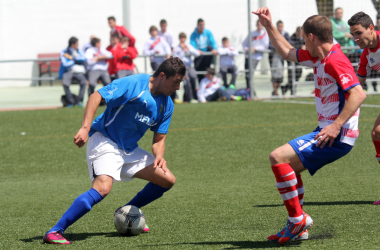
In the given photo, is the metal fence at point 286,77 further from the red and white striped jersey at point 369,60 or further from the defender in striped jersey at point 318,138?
the defender in striped jersey at point 318,138

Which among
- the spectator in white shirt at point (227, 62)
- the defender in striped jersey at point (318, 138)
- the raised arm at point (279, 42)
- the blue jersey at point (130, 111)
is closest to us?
the defender in striped jersey at point (318, 138)

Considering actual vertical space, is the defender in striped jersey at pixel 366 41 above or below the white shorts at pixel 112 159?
above

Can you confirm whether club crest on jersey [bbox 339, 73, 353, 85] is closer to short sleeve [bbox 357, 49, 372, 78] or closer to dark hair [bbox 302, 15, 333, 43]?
dark hair [bbox 302, 15, 333, 43]

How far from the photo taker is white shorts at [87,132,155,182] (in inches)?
163

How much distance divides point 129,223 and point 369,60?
2.80 metres

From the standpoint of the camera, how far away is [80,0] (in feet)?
80.8

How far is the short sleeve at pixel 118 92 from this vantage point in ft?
13.4

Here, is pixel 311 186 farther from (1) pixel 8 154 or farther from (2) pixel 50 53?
(2) pixel 50 53

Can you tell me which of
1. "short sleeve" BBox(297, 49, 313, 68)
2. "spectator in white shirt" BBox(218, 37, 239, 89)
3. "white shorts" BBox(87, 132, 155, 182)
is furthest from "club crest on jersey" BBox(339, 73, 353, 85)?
"spectator in white shirt" BBox(218, 37, 239, 89)

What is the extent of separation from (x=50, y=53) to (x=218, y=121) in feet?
52.6

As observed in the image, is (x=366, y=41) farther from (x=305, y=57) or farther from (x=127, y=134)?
(x=127, y=134)

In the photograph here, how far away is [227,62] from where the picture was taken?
14547 millimetres

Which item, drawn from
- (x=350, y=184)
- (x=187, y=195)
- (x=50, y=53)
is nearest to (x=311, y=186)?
(x=350, y=184)

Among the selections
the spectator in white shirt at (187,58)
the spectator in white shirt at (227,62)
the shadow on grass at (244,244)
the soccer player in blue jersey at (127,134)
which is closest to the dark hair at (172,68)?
the soccer player in blue jersey at (127,134)
